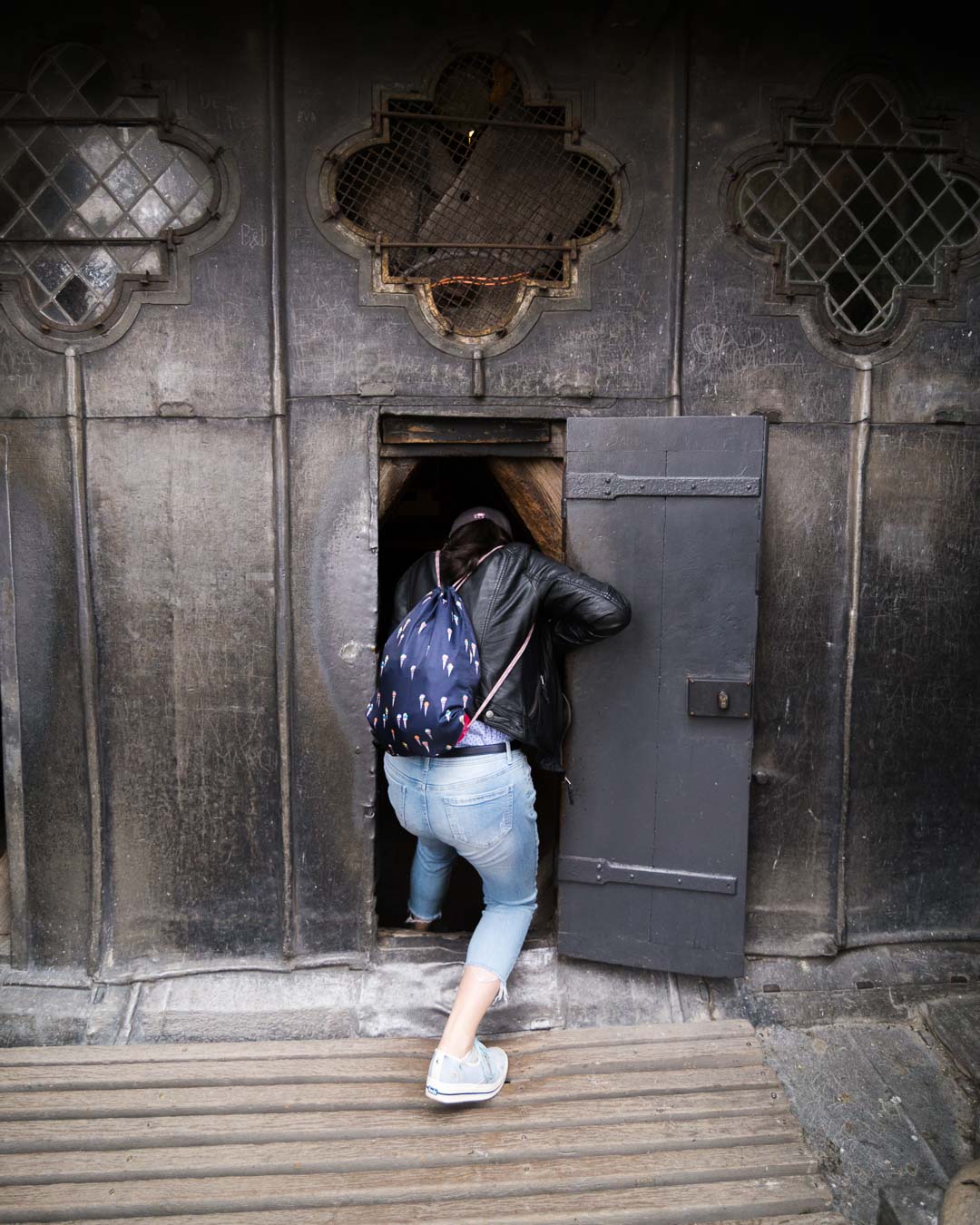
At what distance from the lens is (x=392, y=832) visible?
18.5ft

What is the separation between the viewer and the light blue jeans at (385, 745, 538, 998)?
3.33 meters

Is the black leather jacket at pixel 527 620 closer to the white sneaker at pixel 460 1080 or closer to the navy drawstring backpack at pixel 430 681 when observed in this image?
the navy drawstring backpack at pixel 430 681

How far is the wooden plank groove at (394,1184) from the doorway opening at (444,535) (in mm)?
1213

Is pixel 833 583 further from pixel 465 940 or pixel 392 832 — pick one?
pixel 392 832

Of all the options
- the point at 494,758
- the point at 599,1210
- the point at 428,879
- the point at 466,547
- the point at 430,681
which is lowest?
the point at 599,1210

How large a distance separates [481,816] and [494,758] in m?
0.21

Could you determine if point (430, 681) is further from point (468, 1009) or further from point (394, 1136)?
point (394, 1136)

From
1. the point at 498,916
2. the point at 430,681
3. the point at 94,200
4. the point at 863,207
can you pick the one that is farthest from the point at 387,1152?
the point at 863,207

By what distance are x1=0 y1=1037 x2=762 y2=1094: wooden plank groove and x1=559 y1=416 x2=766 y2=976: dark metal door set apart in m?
0.36

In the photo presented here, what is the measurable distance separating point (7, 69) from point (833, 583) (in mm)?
3920

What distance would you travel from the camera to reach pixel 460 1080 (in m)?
3.25

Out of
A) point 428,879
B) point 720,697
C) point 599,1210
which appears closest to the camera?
point 599,1210

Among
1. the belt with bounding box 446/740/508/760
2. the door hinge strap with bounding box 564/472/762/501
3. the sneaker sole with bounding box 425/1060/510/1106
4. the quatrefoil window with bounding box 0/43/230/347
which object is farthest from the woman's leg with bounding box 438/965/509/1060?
the quatrefoil window with bounding box 0/43/230/347

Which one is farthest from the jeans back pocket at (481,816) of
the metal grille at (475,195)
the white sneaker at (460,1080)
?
the metal grille at (475,195)
